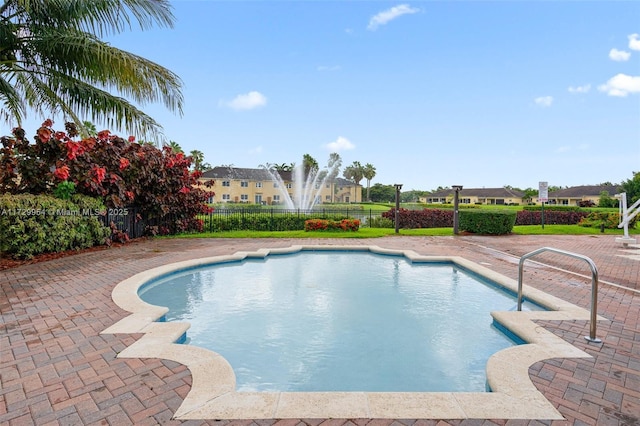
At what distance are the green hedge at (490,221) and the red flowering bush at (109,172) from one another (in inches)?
519

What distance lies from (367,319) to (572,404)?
334 cm

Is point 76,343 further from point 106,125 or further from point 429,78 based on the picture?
point 429,78

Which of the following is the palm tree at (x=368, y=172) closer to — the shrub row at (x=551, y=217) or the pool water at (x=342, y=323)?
the shrub row at (x=551, y=217)

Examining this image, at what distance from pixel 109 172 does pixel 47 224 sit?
3049 millimetres

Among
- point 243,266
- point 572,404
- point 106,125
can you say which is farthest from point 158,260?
point 572,404

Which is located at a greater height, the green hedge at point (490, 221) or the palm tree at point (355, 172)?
the palm tree at point (355, 172)

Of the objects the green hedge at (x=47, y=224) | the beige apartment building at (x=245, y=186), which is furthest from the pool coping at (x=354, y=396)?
the beige apartment building at (x=245, y=186)

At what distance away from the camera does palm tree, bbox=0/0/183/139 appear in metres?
7.70

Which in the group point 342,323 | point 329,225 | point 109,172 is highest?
point 109,172

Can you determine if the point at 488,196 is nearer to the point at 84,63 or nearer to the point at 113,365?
the point at 84,63

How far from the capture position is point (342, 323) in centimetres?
553

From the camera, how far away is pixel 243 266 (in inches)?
378

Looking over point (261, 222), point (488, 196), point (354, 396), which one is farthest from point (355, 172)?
point (354, 396)

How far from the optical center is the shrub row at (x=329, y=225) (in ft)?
53.3
